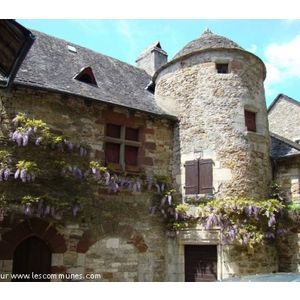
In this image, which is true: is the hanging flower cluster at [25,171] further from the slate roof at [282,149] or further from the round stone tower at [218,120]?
the slate roof at [282,149]

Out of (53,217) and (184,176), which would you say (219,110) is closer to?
(184,176)

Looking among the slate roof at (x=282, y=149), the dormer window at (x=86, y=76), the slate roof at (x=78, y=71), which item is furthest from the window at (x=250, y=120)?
the dormer window at (x=86, y=76)

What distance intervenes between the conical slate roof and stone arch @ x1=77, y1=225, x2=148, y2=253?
500cm

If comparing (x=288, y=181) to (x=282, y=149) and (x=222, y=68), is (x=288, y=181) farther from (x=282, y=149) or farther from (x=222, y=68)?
(x=222, y=68)

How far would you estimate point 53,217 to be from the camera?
722cm

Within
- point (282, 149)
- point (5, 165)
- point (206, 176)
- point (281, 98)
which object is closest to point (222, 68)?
point (282, 149)

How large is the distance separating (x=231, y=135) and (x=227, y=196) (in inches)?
60.7

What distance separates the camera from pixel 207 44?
9656 mm

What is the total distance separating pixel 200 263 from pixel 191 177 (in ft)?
6.79

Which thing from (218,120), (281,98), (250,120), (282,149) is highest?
(281,98)

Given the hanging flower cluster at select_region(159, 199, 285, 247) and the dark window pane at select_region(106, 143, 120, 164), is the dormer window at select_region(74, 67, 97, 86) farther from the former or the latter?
the hanging flower cluster at select_region(159, 199, 285, 247)

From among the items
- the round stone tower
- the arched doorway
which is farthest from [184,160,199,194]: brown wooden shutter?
the arched doorway

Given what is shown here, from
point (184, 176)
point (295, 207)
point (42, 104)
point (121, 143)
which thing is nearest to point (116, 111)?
point (121, 143)

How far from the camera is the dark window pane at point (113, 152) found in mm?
8508
